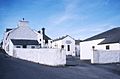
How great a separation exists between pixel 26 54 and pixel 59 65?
994 centimetres

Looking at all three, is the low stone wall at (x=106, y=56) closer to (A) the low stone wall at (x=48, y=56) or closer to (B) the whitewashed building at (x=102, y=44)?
(B) the whitewashed building at (x=102, y=44)

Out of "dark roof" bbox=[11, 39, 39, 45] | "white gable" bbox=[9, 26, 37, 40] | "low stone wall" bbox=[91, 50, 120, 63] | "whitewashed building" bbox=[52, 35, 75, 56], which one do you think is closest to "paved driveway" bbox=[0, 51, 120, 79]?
"low stone wall" bbox=[91, 50, 120, 63]

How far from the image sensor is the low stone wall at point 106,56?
24941 millimetres

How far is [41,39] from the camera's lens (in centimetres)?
5603

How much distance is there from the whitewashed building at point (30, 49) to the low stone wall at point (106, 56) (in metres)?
5.65

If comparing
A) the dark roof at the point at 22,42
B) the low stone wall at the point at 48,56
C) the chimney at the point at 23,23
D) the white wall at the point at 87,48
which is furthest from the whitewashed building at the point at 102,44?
the chimney at the point at 23,23

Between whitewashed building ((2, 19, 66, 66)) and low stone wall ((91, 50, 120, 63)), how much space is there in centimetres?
565

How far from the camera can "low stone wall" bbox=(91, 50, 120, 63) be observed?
24.9 metres

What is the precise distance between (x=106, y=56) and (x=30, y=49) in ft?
33.8

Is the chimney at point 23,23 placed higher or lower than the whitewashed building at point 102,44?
higher

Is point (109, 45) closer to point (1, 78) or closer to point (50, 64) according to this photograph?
point (50, 64)

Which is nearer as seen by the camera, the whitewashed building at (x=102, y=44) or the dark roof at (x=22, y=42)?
the whitewashed building at (x=102, y=44)

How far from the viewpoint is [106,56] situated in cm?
2569

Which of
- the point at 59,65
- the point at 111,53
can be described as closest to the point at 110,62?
the point at 111,53
